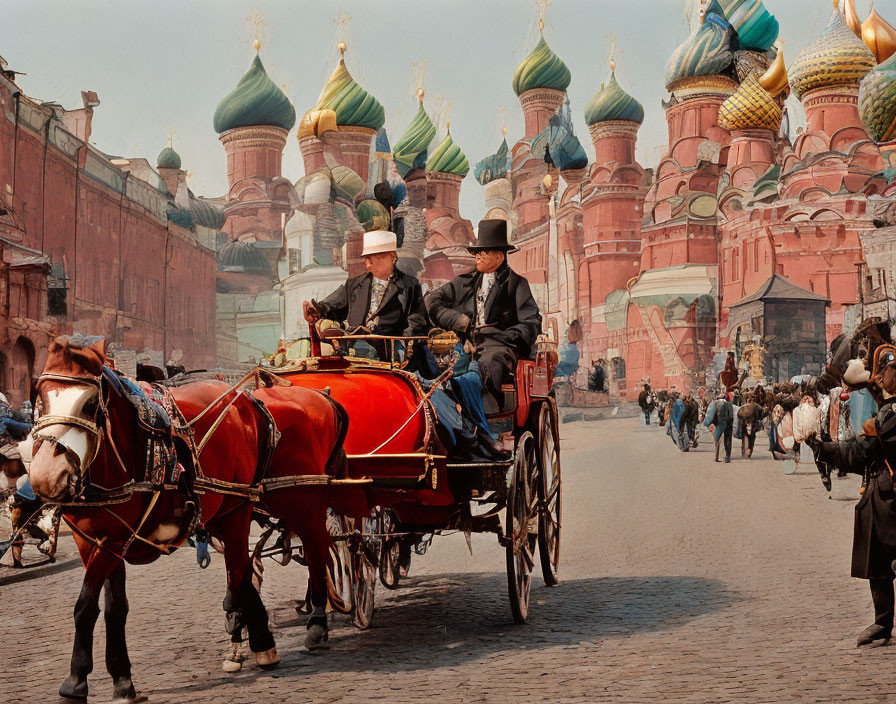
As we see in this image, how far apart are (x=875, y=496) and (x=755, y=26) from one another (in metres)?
42.9

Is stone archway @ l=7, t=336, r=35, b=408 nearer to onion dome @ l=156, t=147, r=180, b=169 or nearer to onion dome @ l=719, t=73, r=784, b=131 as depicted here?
onion dome @ l=156, t=147, r=180, b=169

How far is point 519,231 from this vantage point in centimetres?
5609

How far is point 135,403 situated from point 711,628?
11.2 ft

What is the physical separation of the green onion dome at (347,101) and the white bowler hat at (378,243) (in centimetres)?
4005

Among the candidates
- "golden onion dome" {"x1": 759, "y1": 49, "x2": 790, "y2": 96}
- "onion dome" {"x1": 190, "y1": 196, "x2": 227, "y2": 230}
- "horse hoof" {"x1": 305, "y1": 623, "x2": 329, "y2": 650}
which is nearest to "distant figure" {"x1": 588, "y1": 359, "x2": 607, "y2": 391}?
"golden onion dome" {"x1": 759, "y1": 49, "x2": 790, "y2": 96}

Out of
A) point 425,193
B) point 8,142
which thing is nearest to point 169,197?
point 8,142

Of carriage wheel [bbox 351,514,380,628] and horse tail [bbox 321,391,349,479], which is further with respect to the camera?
carriage wheel [bbox 351,514,380,628]

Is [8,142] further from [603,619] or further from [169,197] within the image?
[603,619]

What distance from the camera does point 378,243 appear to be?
6.79 meters

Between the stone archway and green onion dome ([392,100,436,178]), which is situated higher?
green onion dome ([392,100,436,178])

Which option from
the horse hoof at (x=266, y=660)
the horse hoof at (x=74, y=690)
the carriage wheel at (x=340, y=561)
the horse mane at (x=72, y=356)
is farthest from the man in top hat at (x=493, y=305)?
the horse hoof at (x=74, y=690)

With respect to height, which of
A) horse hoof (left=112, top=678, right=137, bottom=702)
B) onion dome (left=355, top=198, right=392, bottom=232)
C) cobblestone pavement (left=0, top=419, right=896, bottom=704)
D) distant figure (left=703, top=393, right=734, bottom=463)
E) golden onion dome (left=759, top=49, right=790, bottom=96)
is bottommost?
cobblestone pavement (left=0, top=419, right=896, bottom=704)

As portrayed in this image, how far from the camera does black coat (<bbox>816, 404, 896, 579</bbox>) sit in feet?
18.0

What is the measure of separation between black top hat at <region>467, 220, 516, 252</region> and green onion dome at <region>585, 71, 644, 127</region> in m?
45.4
